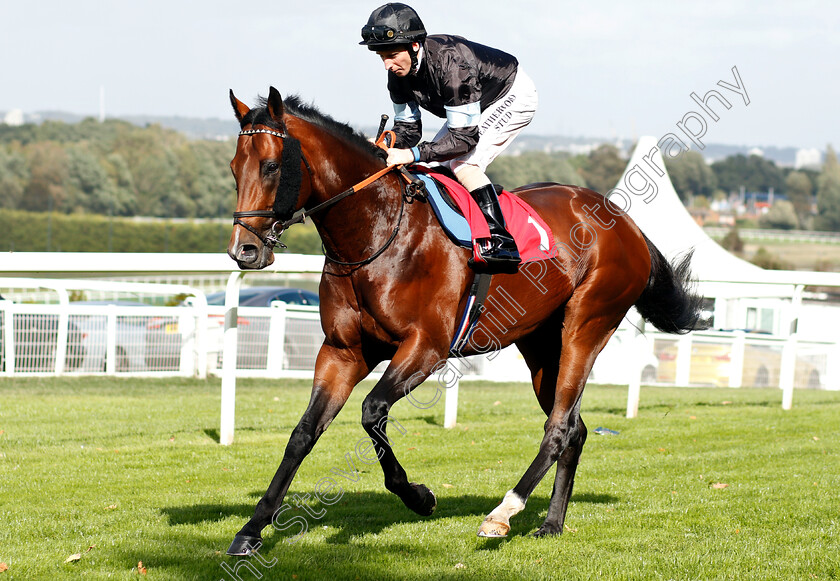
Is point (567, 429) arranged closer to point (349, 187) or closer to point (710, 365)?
point (349, 187)

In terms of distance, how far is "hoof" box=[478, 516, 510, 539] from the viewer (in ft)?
12.5

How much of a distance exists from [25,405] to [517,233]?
5919 millimetres

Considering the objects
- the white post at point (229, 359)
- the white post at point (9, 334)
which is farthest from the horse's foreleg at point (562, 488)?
the white post at point (9, 334)

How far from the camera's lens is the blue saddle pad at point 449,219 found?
414 cm

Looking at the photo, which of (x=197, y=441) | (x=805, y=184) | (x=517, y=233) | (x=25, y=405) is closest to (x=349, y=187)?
(x=517, y=233)

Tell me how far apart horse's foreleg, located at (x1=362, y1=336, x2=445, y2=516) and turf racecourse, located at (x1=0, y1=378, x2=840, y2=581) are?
27cm

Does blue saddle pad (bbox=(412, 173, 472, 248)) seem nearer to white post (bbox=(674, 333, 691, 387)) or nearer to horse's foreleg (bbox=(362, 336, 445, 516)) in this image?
horse's foreleg (bbox=(362, 336, 445, 516))

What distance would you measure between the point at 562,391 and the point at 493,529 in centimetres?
108

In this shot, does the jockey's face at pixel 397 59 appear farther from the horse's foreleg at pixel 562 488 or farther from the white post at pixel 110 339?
the white post at pixel 110 339

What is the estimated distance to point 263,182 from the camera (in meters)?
3.55

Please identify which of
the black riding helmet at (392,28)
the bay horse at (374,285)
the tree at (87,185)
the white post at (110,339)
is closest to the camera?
the bay horse at (374,285)

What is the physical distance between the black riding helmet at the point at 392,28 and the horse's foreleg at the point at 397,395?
4.39ft

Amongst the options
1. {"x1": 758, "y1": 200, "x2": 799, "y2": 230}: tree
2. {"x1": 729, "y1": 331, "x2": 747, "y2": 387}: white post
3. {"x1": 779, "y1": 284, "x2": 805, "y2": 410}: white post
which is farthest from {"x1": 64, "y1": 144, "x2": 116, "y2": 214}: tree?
{"x1": 758, "y1": 200, "x2": 799, "y2": 230}: tree

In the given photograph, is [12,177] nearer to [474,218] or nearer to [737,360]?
[737,360]
